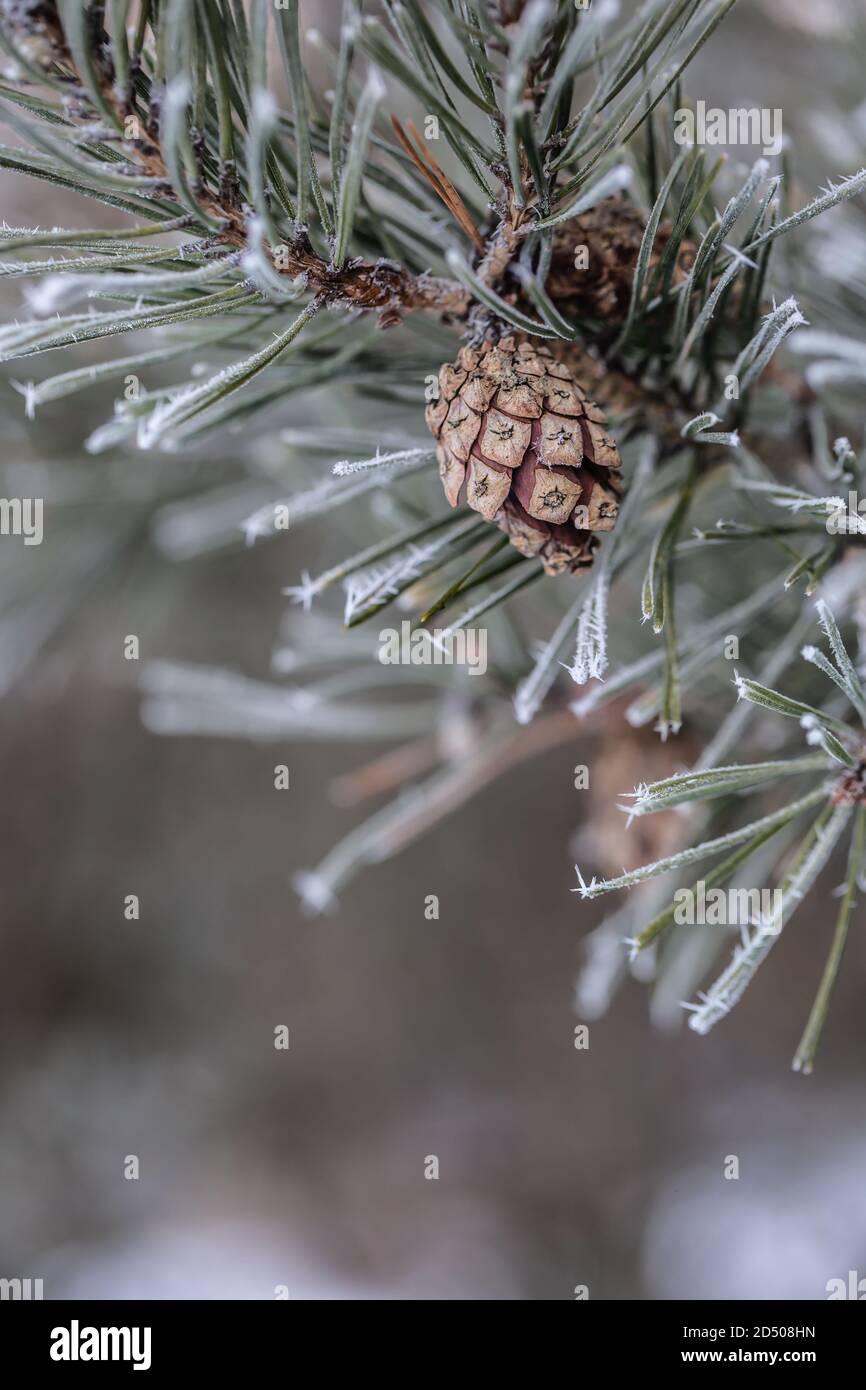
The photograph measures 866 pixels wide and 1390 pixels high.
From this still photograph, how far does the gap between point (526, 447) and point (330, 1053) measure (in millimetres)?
811

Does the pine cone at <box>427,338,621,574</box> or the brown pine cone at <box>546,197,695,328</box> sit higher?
the brown pine cone at <box>546,197,695,328</box>

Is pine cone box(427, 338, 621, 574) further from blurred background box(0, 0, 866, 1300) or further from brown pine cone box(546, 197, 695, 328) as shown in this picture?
blurred background box(0, 0, 866, 1300)

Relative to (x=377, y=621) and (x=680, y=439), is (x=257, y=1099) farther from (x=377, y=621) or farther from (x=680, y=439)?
(x=680, y=439)

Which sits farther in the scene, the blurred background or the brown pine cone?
the blurred background

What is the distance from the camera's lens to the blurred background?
2.55ft

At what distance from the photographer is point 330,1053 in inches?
36.5

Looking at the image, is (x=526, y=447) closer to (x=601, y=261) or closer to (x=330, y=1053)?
(x=601, y=261)

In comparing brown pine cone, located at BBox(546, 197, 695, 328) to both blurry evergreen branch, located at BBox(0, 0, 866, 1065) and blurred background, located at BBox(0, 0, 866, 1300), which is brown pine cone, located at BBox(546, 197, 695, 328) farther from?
blurred background, located at BBox(0, 0, 866, 1300)

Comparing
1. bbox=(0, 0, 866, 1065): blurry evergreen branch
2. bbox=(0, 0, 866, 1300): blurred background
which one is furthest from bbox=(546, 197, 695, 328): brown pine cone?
bbox=(0, 0, 866, 1300): blurred background

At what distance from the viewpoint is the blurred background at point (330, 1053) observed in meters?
0.78

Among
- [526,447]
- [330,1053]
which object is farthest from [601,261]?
[330,1053]

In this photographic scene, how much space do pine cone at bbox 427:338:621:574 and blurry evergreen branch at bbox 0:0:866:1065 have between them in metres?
0.01

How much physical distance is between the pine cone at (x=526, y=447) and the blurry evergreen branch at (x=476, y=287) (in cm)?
1
